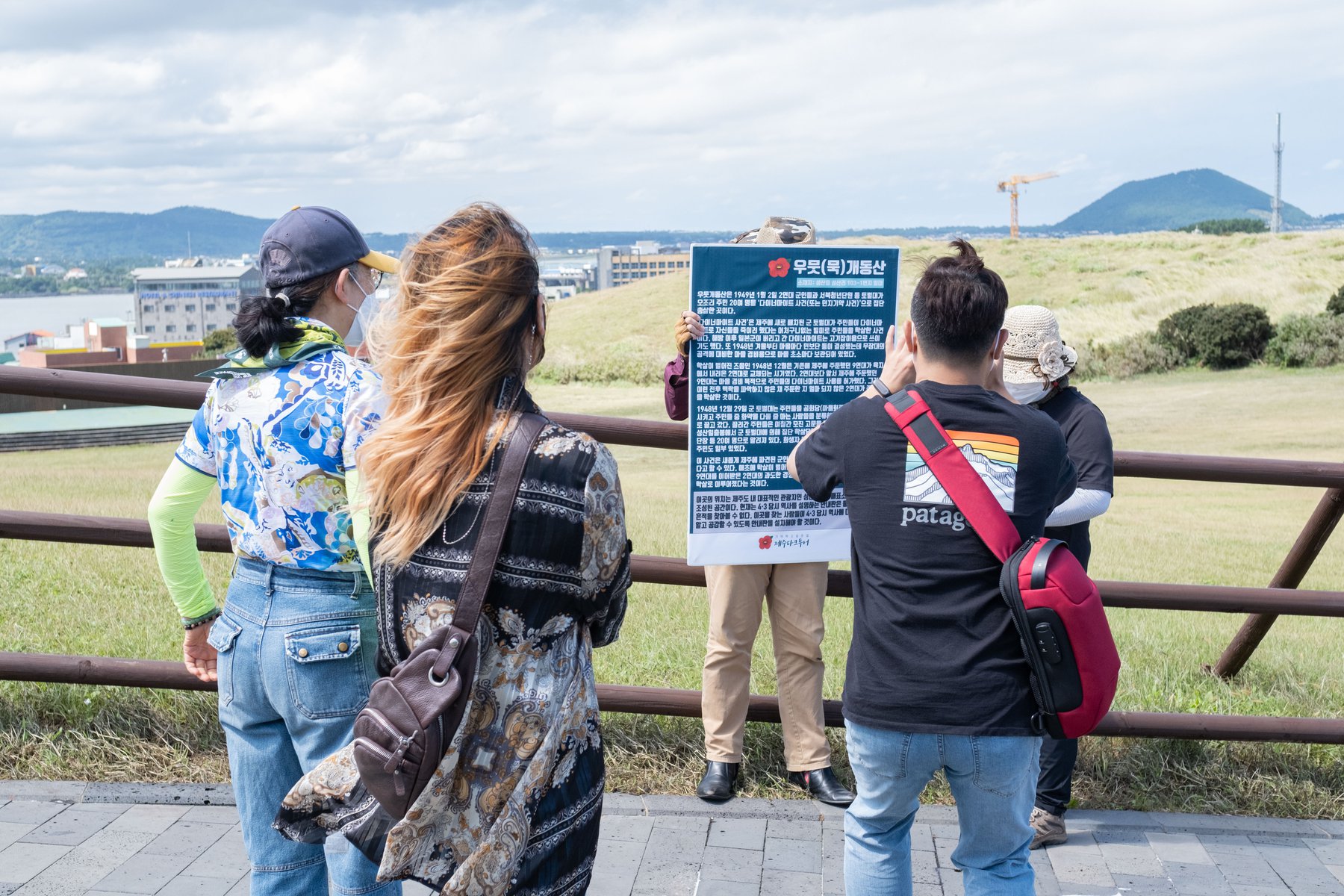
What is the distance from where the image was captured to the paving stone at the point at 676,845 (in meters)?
3.93

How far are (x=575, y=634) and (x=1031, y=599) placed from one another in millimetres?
1017

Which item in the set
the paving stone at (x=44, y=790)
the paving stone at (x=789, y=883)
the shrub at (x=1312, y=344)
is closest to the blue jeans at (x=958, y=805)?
the paving stone at (x=789, y=883)

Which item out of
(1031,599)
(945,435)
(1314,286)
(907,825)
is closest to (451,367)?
(945,435)

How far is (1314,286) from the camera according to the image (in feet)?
138

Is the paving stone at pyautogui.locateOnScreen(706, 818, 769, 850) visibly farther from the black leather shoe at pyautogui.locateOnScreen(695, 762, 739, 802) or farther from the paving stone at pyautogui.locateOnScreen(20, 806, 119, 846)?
the paving stone at pyautogui.locateOnScreen(20, 806, 119, 846)

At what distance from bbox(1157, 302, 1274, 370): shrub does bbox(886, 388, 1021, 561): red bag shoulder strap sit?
114 feet

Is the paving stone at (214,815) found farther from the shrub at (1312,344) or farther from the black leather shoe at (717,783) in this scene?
the shrub at (1312,344)

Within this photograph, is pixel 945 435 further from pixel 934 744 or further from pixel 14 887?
pixel 14 887

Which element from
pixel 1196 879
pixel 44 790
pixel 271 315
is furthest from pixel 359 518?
pixel 1196 879

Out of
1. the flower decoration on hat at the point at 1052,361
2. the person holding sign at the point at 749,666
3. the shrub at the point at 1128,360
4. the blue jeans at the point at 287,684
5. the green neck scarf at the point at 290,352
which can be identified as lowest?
the shrub at the point at 1128,360

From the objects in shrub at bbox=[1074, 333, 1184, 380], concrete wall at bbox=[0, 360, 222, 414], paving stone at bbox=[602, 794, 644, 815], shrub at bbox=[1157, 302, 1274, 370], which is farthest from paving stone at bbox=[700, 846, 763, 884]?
concrete wall at bbox=[0, 360, 222, 414]

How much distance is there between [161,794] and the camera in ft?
14.2

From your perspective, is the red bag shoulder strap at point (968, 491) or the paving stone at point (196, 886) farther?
the paving stone at point (196, 886)

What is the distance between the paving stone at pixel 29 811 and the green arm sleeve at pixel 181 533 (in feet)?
5.92
